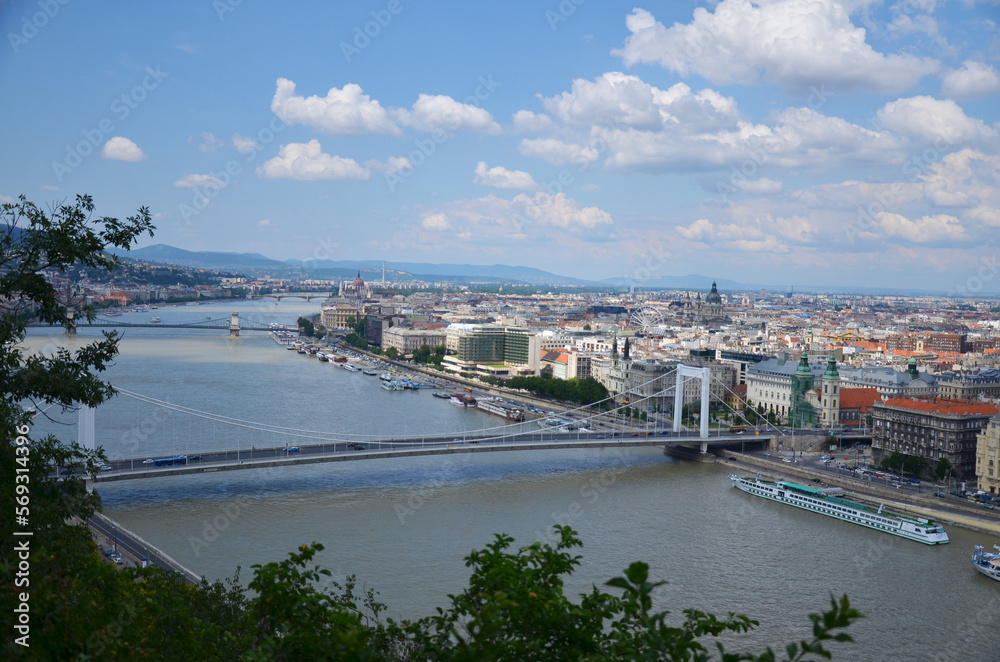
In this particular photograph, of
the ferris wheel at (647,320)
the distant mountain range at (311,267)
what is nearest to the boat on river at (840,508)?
the ferris wheel at (647,320)

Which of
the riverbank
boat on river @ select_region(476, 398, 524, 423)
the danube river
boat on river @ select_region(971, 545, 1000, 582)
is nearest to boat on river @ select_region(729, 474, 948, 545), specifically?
the danube river

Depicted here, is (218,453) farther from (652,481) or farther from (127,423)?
(652,481)

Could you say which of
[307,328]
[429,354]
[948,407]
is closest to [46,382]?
[948,407]

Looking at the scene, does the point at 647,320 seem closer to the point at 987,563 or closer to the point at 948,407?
the point at 948,407

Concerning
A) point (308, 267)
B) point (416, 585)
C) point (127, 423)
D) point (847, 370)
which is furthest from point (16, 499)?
point (308, 267)

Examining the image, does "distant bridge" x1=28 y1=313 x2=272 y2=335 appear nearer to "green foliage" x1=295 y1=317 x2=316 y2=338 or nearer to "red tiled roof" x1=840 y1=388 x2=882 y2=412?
"green foliage" x1=295 y1=317 x2=316 y2=338
